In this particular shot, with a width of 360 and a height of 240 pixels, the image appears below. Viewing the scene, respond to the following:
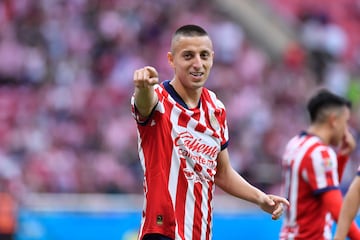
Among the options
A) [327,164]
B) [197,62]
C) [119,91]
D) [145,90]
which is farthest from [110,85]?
[145,90]

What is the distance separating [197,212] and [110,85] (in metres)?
11.0

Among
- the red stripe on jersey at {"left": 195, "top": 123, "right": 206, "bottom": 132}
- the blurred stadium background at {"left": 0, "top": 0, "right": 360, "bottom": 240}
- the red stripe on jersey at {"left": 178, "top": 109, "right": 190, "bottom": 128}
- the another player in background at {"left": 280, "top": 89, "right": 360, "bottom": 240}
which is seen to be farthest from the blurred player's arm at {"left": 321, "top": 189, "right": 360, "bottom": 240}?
the blurred stadium background at {"left": 0, "top": 0, "right": 360, "bottom": 240}

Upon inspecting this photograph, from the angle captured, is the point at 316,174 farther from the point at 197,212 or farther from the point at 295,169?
the point at 197,212

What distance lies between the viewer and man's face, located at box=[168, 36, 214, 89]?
23.8 feet

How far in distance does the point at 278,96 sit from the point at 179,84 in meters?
12.1

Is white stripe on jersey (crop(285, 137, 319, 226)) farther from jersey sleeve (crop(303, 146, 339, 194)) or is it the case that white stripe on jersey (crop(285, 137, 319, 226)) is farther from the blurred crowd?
the blurred crowd

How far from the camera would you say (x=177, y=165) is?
23.7 ft

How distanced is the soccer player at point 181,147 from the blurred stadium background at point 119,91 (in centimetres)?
608

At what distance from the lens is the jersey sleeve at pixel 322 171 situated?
9.01 metres

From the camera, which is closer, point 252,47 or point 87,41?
point 87,41

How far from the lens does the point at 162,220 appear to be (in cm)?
717

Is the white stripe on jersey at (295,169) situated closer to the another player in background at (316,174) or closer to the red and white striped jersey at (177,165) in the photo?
the another player in background at (316,174)

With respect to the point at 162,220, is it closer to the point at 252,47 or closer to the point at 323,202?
the point at 323,202

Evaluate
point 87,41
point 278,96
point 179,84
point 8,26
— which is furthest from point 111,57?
point 179,84
